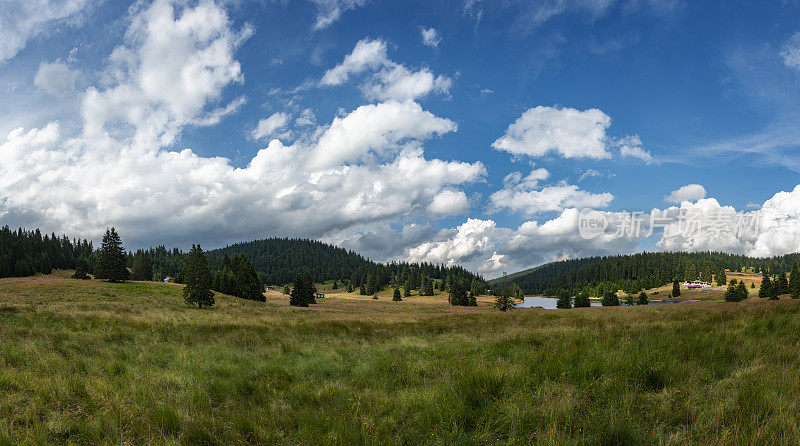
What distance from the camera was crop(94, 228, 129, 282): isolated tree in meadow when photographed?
68.3m

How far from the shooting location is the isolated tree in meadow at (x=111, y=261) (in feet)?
224

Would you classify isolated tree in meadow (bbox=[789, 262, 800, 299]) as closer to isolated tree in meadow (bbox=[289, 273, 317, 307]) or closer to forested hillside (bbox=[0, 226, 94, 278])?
isolated tree in meadow (bbox=[289, 273, 317, 307])

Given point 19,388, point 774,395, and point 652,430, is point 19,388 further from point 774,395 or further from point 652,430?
point 774,395

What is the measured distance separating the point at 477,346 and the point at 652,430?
4725mm

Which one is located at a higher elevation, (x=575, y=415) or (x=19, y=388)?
(x=575, y=415)

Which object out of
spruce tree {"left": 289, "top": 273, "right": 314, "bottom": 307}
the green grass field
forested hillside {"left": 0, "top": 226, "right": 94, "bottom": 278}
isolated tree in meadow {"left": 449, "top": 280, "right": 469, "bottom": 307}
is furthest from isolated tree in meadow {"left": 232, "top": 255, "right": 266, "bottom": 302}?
forested hillside {"left": 0, "top": 226, "right": 94, "bottom": 278}

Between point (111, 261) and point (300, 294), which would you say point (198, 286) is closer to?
point (300, 294)

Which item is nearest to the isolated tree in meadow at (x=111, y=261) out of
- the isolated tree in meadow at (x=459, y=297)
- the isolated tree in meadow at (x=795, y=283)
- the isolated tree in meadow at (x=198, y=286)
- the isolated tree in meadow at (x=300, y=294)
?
the isolated tree in meadow at (x=300, y=294)

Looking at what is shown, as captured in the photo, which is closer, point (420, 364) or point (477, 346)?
point (420, 364)

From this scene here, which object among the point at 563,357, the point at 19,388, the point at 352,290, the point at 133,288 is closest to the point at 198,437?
the point at 19,388

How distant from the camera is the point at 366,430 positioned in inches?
143

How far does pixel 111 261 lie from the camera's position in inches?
2704

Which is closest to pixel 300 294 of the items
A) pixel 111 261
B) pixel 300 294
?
pixel 300 294

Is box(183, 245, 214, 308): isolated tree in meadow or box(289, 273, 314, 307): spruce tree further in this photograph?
box(289, 273, 314, 307): spruce tree
